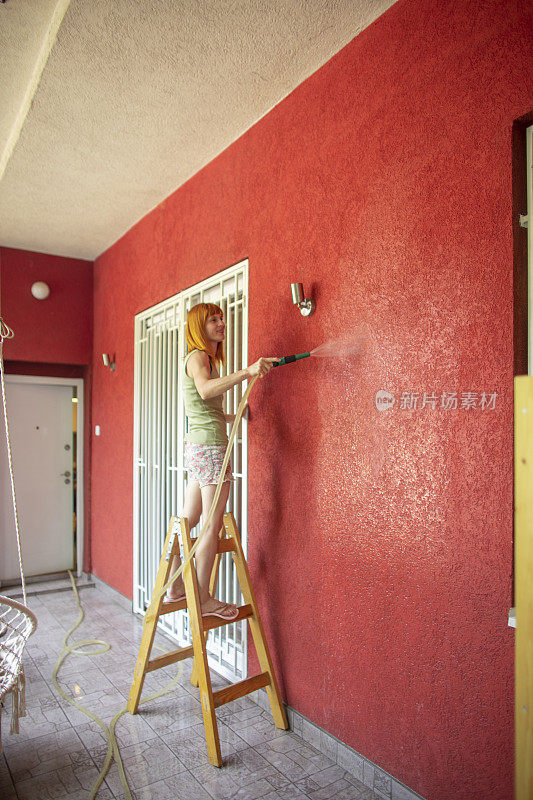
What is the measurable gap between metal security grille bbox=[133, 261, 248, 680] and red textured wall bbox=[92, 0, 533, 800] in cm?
24

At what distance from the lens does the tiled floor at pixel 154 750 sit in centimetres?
204

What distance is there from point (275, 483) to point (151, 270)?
2.27m

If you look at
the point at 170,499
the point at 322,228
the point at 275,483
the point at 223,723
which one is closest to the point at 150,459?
the point at 170,499

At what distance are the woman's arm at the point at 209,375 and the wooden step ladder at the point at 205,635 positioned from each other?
0.61 meters

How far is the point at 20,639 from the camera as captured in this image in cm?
206

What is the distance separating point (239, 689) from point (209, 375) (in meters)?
1.38

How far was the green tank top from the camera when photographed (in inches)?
99.7

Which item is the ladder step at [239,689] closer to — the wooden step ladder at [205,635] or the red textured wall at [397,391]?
the wooden step ladder at [205,635]

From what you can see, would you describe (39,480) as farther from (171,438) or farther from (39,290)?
(171,438)

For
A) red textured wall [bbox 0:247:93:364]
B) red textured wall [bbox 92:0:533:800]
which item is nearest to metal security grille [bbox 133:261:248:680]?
red textured wall [bbox 92:0:533:800]

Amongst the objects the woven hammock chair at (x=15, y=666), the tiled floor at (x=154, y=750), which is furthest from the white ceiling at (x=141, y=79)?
the tiled floor at (x=154, y=750)

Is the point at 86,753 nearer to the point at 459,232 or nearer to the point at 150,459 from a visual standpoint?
the point at 150,459

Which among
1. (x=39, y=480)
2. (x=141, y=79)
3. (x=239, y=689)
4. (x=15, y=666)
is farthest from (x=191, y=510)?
(x=39, y=480)

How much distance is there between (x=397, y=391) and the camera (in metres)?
1.98
